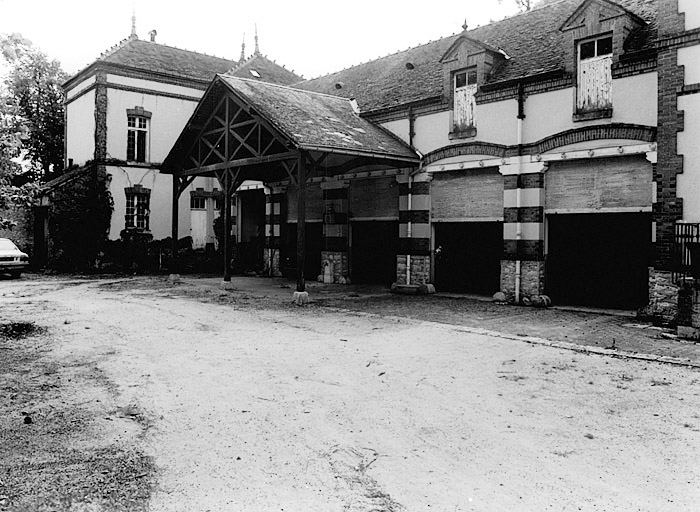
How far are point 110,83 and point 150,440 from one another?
2007 centimetres

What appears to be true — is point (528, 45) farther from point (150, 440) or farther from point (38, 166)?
point (38, 166)

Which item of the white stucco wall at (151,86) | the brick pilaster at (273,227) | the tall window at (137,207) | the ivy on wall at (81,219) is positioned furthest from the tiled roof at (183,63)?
the brick pilaster at (273,227)

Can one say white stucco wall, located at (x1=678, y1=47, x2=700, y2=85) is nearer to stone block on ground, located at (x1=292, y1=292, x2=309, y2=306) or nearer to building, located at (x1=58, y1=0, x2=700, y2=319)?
building, located at (x1=58, y1=0, x2=700, y2=319)

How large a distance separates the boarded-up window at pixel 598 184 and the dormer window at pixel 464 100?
99.3 inches

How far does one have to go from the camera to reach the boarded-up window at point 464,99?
46.4 ft

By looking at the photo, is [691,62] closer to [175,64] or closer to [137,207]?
[137,207]

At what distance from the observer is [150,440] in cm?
466

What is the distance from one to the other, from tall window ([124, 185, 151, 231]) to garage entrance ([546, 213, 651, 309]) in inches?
628

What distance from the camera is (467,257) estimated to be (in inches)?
603

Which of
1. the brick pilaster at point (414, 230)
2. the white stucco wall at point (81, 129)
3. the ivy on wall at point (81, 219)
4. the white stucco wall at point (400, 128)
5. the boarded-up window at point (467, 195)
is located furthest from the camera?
the white stucco wall at point (81, 129)

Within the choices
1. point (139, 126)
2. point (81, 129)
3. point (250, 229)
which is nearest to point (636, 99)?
point (250, 229)

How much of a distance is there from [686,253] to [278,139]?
841 centimetres

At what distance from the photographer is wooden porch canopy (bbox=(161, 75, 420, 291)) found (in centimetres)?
1295

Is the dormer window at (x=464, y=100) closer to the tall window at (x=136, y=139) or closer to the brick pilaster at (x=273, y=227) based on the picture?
the brick pilaster at (x=273, y=227)
